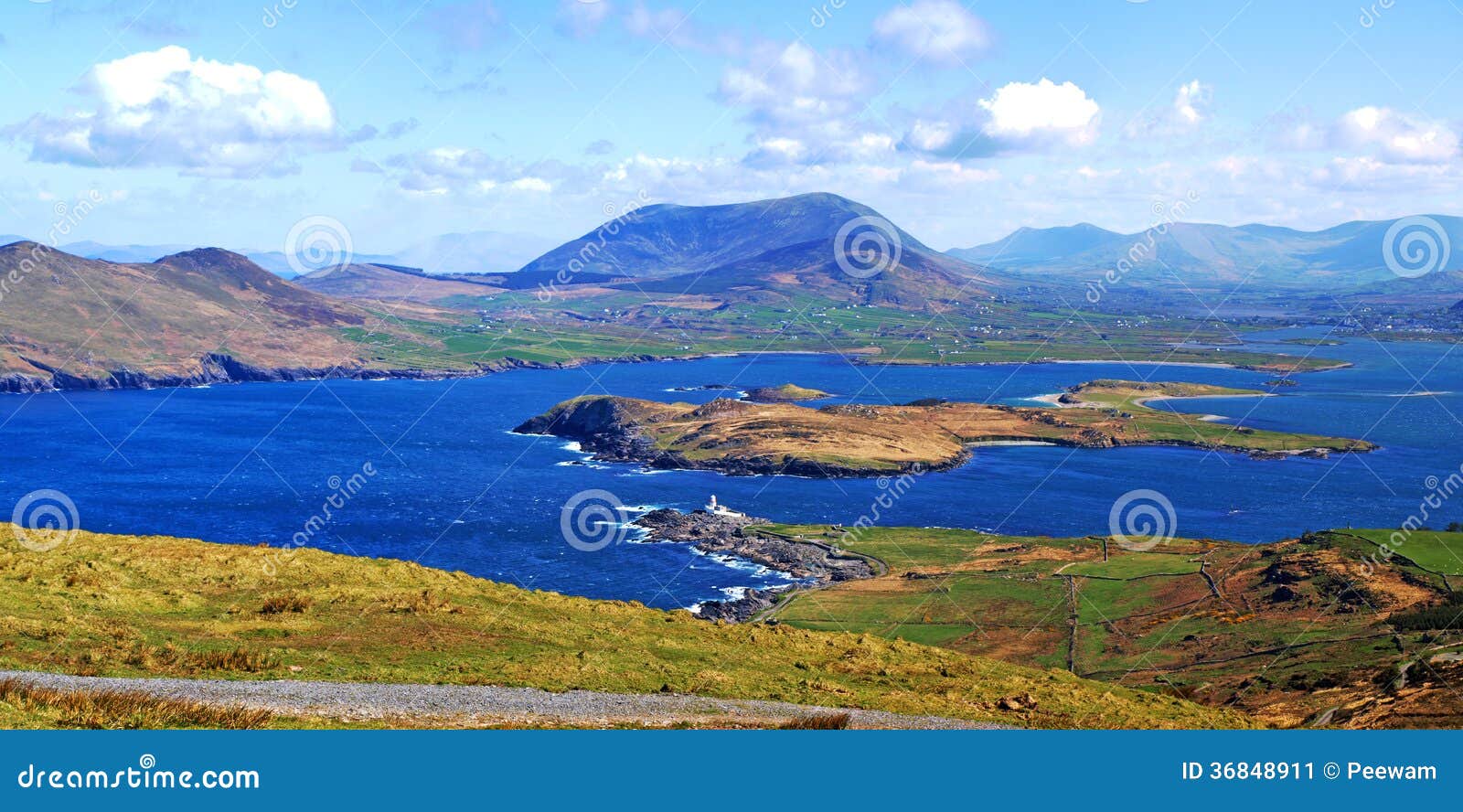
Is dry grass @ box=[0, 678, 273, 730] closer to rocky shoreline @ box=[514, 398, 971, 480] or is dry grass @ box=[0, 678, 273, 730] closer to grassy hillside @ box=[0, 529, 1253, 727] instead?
grassy hillside @ box=[0, 529, 1253, 727]

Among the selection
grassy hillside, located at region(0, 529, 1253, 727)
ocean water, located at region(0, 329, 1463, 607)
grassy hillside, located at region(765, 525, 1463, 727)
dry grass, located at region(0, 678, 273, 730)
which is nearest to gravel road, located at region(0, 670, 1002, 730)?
grassy hillside, located at region(0, 529, 1253, 727)

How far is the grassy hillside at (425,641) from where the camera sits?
28834 mm

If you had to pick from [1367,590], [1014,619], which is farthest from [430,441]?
[1367,590]

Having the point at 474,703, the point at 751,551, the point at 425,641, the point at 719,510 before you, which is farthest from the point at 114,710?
the point at 719,510

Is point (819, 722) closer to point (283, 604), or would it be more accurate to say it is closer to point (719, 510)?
point (283, 604)

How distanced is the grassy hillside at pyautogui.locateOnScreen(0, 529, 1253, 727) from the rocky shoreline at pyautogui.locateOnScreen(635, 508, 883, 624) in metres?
39.2

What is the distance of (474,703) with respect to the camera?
1033 inches

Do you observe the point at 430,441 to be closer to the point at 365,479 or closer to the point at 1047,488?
the point at 365,479

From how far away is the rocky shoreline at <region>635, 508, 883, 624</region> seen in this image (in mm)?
82375

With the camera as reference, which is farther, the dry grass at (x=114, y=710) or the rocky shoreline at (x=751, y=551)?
the rocky shoreline at (x=751, y=551)

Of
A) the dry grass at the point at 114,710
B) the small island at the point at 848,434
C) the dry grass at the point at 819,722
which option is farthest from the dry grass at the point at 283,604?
the small island at the point at 848,434

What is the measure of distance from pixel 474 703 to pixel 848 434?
465ft

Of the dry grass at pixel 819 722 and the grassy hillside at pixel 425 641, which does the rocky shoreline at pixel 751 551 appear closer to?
the grassy hillside at pixel 425 641

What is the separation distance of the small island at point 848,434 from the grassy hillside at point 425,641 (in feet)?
364
